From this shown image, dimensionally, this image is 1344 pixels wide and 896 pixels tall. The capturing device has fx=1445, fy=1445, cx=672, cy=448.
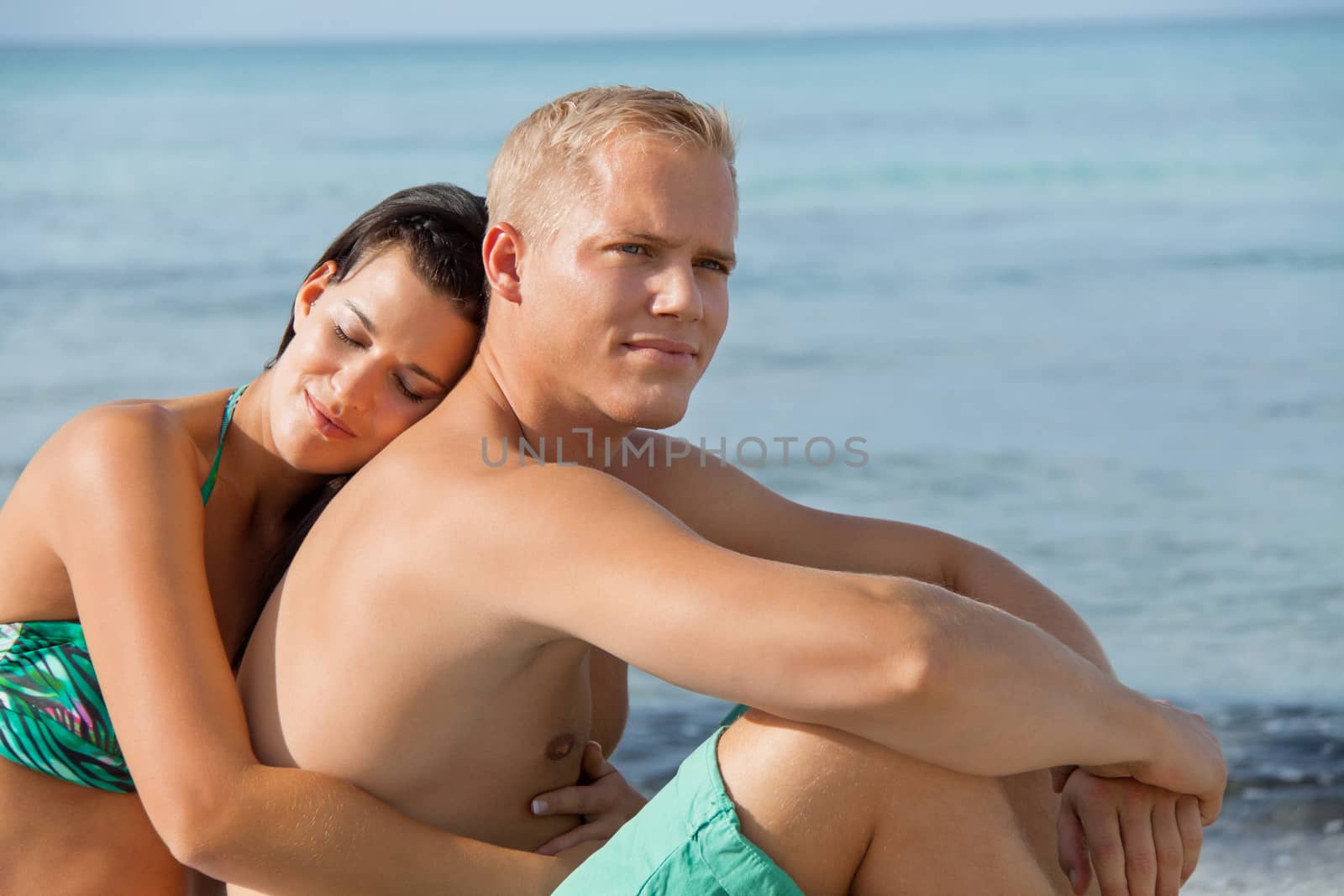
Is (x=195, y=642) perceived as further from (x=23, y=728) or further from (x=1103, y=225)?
(x=1103, y=225)

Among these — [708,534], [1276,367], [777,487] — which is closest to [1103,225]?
[1276,367]

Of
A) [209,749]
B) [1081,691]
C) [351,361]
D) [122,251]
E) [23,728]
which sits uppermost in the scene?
[351,361]

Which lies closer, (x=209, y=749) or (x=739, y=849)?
(x=739, y=849)

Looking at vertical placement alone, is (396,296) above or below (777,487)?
above

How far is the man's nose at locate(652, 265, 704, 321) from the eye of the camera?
8.11ft

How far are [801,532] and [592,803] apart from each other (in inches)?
32.9

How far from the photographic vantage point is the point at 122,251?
1875 cm

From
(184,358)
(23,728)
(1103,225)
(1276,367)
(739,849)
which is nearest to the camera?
(739,849)

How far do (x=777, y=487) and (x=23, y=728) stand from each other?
723cm

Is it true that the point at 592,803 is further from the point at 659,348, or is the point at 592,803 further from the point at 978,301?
the point at 978,301

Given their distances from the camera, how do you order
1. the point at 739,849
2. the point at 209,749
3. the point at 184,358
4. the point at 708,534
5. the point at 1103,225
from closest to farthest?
the point at 739,849
the point at 209,749
the point at 708,534
the point at 184,358
the point at 1103,225

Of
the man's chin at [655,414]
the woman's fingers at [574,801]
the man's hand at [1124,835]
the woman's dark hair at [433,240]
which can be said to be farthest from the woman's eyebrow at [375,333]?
the man's hand at [1124,835]

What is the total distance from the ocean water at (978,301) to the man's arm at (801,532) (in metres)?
2.03

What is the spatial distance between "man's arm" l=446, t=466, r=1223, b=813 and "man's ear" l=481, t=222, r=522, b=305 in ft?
1.95
